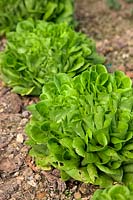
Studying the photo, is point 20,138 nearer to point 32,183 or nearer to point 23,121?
point 23,121

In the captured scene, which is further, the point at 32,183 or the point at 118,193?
the point at 32,183

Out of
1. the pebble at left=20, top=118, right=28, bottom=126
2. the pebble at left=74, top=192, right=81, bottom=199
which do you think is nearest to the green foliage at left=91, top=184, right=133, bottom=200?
the pebble at left=74, top=192, right=81, bottom=199

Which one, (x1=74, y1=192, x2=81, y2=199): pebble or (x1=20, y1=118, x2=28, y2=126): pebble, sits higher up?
(x1=20, y1=118, x2=28, y2=126): pebble

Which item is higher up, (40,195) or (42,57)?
(42,57)

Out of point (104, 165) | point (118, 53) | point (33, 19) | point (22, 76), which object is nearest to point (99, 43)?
point (118, 53)

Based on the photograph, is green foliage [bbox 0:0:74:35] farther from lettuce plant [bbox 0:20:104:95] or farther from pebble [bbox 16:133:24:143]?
pebble [bbox 16:133:24:143]

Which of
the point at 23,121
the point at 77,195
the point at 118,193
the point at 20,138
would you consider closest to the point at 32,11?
the point at 23,121

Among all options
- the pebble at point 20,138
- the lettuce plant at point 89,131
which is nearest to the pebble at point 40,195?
the lettuce plant at point 89,131

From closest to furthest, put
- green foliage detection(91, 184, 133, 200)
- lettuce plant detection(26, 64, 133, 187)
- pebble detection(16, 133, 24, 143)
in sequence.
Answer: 1. green foliage detection(91, 184, 133, 200)
2. lettuce plant detection(26, 64, 133, 187)
3. pebble detection(16, 133, 24, 143)
